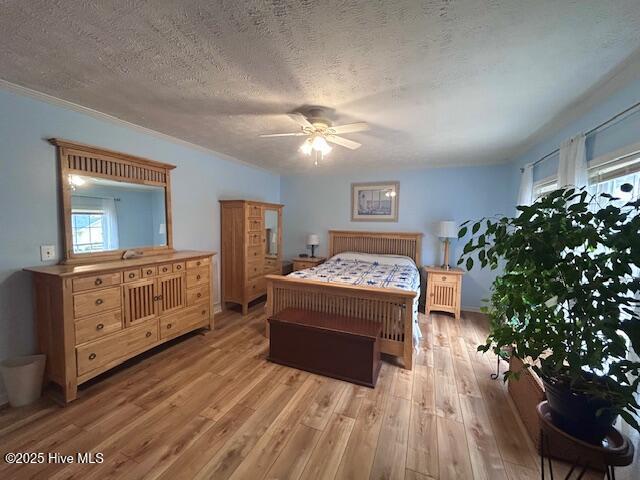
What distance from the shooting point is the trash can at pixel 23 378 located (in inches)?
74.4

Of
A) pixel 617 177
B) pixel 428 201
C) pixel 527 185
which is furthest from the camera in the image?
pixel 428 201

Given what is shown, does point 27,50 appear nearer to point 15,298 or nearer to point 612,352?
point 15,298

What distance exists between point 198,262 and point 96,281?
3.41 feet

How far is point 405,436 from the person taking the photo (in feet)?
5.73

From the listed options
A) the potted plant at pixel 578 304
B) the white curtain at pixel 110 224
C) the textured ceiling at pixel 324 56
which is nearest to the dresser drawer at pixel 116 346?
the white curtain at pixel 110 224

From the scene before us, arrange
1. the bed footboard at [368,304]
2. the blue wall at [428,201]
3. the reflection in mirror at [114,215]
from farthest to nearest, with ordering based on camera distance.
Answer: the blue wall at [428,201] < the bed footboard at [368,304] < the reflection in mirror at [114,215]

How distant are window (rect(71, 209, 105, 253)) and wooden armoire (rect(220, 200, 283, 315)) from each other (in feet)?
5.23

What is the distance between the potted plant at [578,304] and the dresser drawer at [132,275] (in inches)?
106

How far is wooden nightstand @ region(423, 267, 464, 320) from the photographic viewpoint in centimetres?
384

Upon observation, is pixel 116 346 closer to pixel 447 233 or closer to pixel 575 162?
pixel 575 162

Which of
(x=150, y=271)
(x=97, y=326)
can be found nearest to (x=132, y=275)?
(x=150, y=271)

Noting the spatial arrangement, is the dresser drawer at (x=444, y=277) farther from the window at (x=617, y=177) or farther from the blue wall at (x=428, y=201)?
the window at (x=617, y=177)

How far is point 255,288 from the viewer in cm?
409

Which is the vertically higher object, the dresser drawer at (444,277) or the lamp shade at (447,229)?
the lamp shade at (447,229)
